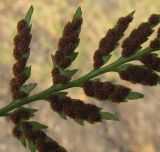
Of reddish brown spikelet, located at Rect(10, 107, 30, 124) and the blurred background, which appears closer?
reddish brown spikelet, located at Rect(10, 107, 30, 124)

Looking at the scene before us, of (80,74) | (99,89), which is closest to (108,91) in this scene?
(99,89)

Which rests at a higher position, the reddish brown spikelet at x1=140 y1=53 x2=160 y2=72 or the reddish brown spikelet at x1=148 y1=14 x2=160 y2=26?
the reddish brown spikelet at x1=148 y1=14 x2=160 y2=26

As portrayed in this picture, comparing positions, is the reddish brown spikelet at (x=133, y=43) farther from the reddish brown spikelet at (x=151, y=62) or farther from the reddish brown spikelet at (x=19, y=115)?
the reddish brown spikelet at (x=19, y=115)

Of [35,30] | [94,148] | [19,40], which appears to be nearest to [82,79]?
[19,40]

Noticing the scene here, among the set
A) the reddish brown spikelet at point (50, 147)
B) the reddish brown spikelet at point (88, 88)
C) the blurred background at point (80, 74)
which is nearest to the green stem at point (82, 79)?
the reddish brown spikelet at point (88, 88)

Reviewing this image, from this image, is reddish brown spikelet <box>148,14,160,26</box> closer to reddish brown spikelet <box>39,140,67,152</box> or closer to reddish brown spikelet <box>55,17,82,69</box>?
reddish brown spikelet <box>55,17,82,69</box>

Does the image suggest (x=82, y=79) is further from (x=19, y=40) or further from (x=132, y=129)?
(x=132, y=129)

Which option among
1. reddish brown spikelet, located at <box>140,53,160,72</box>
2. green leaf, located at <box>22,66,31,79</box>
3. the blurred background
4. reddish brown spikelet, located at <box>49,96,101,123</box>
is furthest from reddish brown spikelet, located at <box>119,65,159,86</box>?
the blurred background
